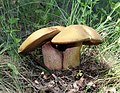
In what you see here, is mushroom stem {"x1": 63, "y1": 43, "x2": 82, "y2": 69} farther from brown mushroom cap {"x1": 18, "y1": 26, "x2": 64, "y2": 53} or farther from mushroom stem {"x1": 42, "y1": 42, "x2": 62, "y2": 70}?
brown mushroom cap {"x1": 18, "y1": 26, "x2": 64, "y2": 53}

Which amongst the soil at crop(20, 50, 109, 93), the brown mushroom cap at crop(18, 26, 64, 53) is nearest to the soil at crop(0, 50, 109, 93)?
the soil at crop(20, 50, 109, 93)

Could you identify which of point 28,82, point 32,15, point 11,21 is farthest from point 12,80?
point 32,15

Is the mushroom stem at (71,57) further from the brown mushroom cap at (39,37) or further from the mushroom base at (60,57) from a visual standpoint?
the brown mushroom cap at (39,37)

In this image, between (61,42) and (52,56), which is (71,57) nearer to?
(52,56)

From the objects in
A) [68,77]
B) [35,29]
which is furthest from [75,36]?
[35,29]

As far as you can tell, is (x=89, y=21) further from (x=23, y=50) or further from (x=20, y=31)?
(x=23, y=50)

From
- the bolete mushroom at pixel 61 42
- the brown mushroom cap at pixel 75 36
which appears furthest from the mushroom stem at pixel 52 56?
the brown mushroom cap at pixel 75 36
